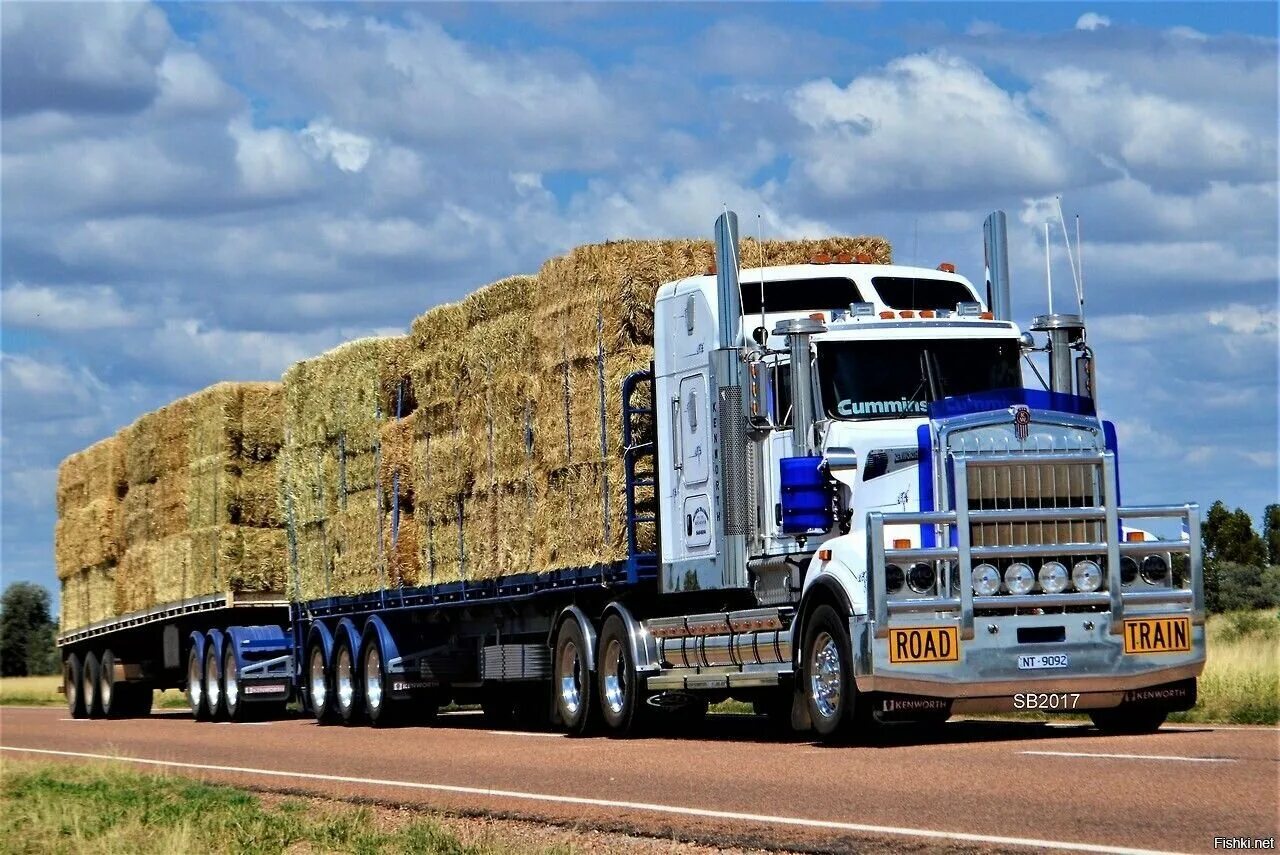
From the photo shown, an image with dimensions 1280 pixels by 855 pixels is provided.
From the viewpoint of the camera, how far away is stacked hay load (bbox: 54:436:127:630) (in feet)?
130

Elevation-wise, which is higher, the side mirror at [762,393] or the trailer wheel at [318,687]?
the side mirror at [762,393]

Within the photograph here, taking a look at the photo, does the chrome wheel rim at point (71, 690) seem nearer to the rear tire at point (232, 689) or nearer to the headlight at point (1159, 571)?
the rear tire at point (232, 689)

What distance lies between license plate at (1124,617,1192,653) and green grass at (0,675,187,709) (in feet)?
108

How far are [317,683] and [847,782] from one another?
1761 centimetres

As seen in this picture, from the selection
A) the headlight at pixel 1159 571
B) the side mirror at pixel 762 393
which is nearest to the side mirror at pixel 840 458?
the side mirror at pixel 762 393

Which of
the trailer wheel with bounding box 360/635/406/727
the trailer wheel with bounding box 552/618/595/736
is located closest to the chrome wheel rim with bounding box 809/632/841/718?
the trailer wheel with bounding box 552/618/595/736

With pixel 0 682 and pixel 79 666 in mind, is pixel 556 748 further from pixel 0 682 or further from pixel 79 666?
pixel 0 682

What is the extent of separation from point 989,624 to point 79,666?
94.1 feet

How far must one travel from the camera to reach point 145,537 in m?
38.0

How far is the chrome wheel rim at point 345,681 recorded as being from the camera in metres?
28.8

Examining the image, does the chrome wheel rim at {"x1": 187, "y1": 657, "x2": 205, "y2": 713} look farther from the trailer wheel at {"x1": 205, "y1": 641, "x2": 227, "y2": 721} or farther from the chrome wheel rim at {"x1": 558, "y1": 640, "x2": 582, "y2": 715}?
the chrome wheel rim at {"x1": 558, "y1": 640, "x2": 582, "y2": 715}

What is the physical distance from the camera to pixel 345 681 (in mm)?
29234

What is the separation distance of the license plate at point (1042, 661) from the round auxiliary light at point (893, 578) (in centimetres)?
104

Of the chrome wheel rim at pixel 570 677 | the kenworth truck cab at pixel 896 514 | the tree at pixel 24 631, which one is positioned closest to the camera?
the kenworth truck cab at pixel 896 514
